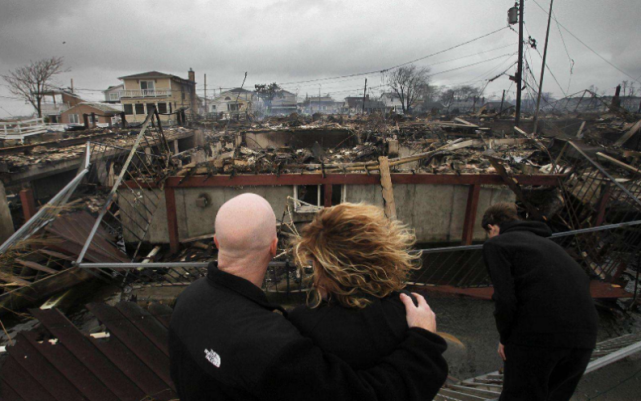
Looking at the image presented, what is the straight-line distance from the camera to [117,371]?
117 inches

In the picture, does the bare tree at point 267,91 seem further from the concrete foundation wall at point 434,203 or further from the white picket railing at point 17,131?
the concrete foundation wall at point 434,203

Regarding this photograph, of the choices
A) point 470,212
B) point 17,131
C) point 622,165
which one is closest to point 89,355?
point 470,212

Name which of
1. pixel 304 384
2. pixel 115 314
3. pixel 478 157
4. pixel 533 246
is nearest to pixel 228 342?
pixel 304 384

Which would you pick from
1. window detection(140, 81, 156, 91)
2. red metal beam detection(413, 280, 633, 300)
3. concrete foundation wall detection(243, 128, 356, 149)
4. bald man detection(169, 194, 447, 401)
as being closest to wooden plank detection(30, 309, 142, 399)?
bald man detection(169, 194, 447, 401)

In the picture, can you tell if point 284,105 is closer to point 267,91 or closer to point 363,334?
point 267,91

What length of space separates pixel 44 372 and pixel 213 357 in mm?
3007

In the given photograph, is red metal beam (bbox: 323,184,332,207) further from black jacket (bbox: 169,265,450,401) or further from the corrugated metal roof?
black jacket (bbox: 169,265,450,401)

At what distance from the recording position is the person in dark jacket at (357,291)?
4.00 ft

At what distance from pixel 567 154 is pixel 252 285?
47.5 feet

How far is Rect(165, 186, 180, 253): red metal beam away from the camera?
10.3 meters

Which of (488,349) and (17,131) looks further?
(17,131)

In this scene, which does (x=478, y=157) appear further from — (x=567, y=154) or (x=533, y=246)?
(x=533, y=246)

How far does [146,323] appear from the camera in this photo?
309 cm

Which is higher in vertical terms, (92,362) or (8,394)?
(92,362)
